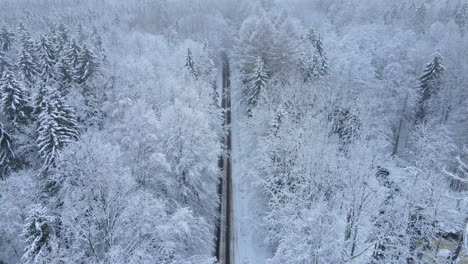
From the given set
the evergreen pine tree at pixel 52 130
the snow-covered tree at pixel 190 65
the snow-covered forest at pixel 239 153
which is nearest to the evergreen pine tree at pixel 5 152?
the snow-covered forest at pixel 239 153

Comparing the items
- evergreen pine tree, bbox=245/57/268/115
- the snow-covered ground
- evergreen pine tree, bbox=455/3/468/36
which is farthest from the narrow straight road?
evergreen pine tree, bbox=455/3/468/36

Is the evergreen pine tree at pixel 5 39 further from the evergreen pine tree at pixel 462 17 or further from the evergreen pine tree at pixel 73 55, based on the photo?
the evergreen pine tree at pixel 462 17

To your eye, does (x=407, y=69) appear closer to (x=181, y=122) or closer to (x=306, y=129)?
(x=306, y=129)

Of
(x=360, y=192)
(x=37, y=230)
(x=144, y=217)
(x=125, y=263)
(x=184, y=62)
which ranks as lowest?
(x=125, y=263)

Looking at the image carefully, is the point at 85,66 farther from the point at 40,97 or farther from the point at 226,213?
the point at 226,213

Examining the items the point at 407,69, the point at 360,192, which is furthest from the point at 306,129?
the point at 407,69
